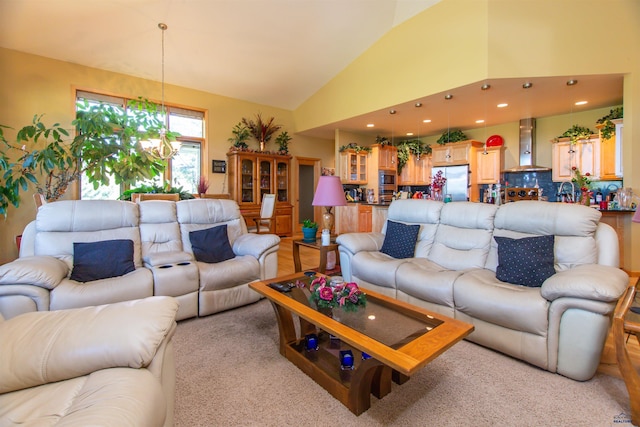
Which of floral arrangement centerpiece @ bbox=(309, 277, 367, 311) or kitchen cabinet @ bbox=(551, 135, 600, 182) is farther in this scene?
kitchen cabinet @ bbox=(551, 135, 600, 182)

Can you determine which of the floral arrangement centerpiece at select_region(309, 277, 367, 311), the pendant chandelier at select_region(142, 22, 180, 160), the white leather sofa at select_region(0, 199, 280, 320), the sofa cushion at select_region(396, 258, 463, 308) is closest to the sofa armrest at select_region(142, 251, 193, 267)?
the white leather sofa at select_region(0, 199, 280, 320)

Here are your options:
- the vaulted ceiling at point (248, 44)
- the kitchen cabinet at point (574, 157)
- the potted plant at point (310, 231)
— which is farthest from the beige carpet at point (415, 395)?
the kitchen cabinet at point (574, 157)

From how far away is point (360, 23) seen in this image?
16.3 feet

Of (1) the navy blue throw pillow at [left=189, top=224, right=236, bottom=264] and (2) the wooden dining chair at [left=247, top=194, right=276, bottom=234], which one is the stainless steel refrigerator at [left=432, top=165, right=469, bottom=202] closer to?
(2) the wooden dining chair at [left=247, top=194, right=276, bottom=234]

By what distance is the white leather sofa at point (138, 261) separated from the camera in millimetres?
2092

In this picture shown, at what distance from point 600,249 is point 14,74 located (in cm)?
730

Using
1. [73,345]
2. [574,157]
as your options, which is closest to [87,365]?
[73,345]

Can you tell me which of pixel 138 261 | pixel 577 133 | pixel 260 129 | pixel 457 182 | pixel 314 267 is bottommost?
pixel 314 267

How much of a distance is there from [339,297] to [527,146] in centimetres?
623

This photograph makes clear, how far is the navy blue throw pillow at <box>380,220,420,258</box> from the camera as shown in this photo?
3133 mm

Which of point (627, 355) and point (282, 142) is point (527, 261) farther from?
point (282, 142)

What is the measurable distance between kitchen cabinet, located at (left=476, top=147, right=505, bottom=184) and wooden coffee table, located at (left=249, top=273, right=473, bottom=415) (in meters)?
5.85

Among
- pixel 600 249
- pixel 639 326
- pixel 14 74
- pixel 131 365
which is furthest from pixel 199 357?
pixel 14 74

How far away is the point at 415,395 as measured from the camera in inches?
66.1
